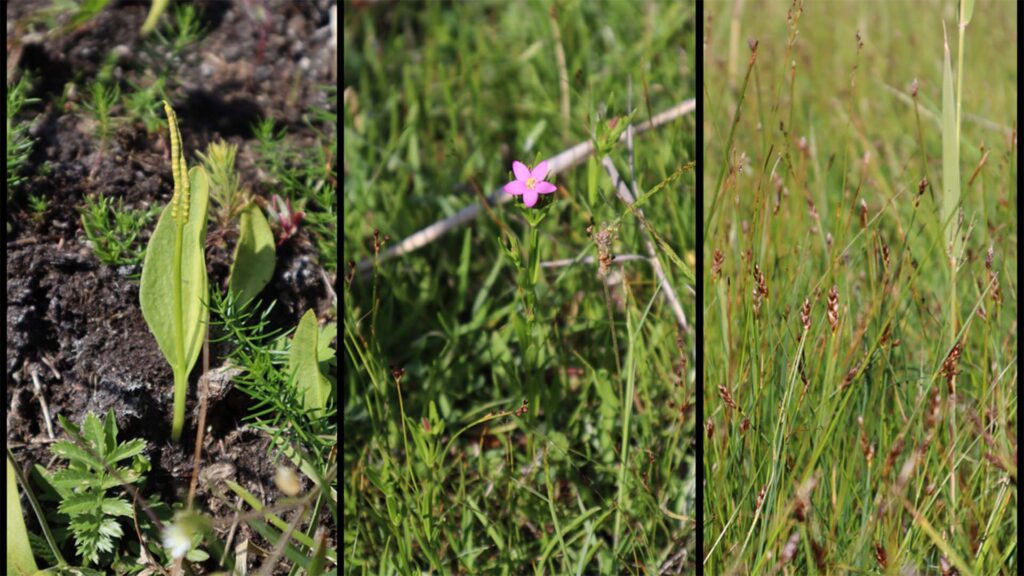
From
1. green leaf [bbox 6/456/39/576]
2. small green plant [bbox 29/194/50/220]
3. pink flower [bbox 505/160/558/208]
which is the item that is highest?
pink flower [bbox 505/160/558/208]

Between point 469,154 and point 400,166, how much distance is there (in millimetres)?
164

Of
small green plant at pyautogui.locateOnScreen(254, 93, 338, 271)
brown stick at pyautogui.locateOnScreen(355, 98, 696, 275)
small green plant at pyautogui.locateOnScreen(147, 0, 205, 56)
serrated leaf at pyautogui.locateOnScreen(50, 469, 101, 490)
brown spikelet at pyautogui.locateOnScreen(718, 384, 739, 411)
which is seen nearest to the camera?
brown spikelet at pyautogui.locateOnScreen(718, 384, 739, 411)

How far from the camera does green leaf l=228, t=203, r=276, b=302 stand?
4.47 ft

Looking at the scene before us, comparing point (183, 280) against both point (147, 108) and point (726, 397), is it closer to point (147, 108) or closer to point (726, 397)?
point (147, 108)

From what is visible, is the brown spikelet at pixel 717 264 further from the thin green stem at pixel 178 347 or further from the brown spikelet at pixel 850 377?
the thin green stem at pixel 178 347

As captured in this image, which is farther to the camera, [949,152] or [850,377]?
[949,152]

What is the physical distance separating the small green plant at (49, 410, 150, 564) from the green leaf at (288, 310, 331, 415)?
0.22 meters

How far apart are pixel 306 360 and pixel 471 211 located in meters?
0.59

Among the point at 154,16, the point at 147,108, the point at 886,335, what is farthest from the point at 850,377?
the point at 154,16

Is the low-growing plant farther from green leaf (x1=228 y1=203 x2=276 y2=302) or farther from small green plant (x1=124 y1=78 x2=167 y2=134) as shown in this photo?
small green plant (x1=124 y1=78 x2=167 y2=134)

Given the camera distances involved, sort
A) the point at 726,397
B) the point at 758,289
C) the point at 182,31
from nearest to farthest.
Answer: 1. the point at 726,397
2. the point at 758,289
3. the point at 182,31

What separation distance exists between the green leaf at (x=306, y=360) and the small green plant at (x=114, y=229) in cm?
26

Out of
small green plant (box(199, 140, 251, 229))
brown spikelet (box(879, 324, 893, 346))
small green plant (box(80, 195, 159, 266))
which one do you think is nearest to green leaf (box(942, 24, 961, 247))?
brown spikelet (box(879, 324, 893, 346))

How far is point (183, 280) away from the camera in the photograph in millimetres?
1342
